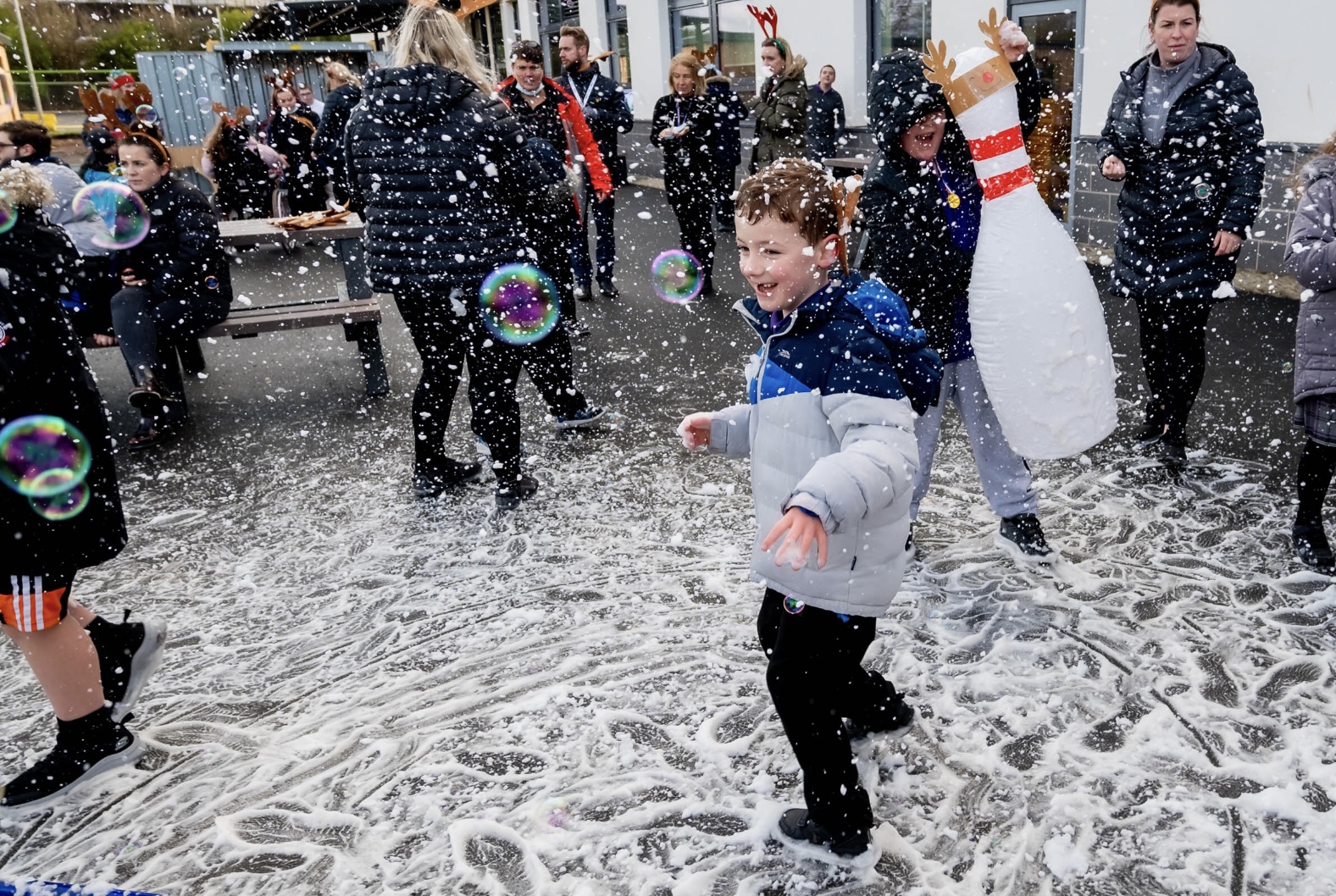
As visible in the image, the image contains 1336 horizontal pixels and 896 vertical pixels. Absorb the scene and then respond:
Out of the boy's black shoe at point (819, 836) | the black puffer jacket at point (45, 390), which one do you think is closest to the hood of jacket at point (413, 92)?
the black puffer jacket at point (45, 390)

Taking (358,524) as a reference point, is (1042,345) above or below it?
above

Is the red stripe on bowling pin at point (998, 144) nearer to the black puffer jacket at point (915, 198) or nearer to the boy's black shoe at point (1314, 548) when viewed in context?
the black puffer jacket at point (915, 198)

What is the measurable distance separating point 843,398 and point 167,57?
21746 mm

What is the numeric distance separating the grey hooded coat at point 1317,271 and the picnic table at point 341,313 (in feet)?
15.6

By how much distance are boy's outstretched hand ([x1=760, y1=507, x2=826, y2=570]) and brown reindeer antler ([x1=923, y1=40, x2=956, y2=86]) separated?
187 cm

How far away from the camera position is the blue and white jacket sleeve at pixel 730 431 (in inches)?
90.5

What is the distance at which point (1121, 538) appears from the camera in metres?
3.85

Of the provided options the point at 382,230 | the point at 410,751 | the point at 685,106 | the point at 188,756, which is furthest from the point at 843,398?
the point at 685,106

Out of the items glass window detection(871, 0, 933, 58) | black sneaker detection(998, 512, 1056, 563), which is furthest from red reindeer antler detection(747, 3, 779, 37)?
A: black sneaker detection(998, 512, 1056, 563)

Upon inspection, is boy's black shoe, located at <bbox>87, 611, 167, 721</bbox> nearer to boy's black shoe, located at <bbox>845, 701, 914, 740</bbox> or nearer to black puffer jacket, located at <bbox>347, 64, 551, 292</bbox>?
black puffer jacket, located at <bbox>347, 64, 551, 292</bbox>

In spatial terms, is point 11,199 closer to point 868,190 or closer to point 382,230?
point 382,230

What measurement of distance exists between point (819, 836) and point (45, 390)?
2.24 m

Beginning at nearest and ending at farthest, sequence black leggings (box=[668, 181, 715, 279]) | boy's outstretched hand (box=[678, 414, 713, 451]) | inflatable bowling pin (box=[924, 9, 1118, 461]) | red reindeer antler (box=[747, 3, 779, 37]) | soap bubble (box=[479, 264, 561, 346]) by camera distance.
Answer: boy's outstretched hand (box=[678, 414, 713, 451]) → inflatable bowling pin (box=[924, 9, 1118, 461]) → soap bubble (box=[479, 264, 561, 346]) → black leggings (box=[668, 181, 715, 279]) → red reindeer antler (box=[747, 3, 779, 37])

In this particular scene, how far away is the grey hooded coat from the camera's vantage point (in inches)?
129
